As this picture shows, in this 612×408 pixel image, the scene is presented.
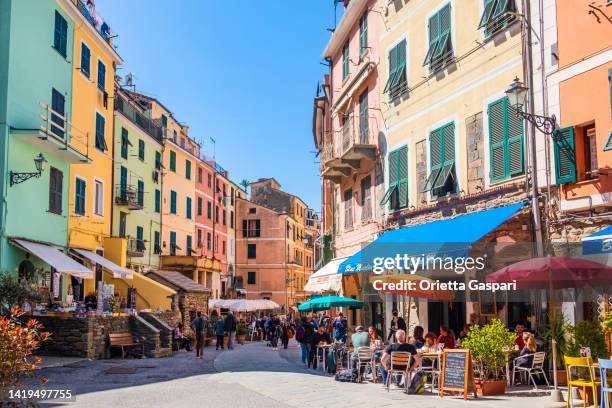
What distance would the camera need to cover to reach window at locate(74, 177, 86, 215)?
27.9 meters

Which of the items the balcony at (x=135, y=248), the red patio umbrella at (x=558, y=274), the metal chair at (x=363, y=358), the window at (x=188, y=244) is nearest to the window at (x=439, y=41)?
the red patio umbrella at (x=558, y=274)

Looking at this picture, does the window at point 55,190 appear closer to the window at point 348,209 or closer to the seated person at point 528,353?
the window at point 348,209

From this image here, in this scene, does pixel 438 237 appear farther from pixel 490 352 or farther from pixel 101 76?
pixel 101 76

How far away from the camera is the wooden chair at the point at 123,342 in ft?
76.7

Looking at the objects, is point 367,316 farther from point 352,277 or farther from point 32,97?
point 32,97

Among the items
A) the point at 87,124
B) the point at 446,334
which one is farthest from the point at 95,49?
the point at 446,334

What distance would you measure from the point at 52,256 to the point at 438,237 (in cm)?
1401

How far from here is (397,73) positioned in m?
21.9

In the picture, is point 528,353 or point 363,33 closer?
point 528,353

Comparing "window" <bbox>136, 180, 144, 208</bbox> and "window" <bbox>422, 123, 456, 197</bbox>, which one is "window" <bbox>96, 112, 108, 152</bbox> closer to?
"window" <bbox>136, 180, 144, 208</bbox>

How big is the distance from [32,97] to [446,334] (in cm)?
1655

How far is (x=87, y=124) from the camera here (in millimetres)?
29375

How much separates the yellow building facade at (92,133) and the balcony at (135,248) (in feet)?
12.6

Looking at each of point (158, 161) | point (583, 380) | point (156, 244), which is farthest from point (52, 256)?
point (158, 161)
